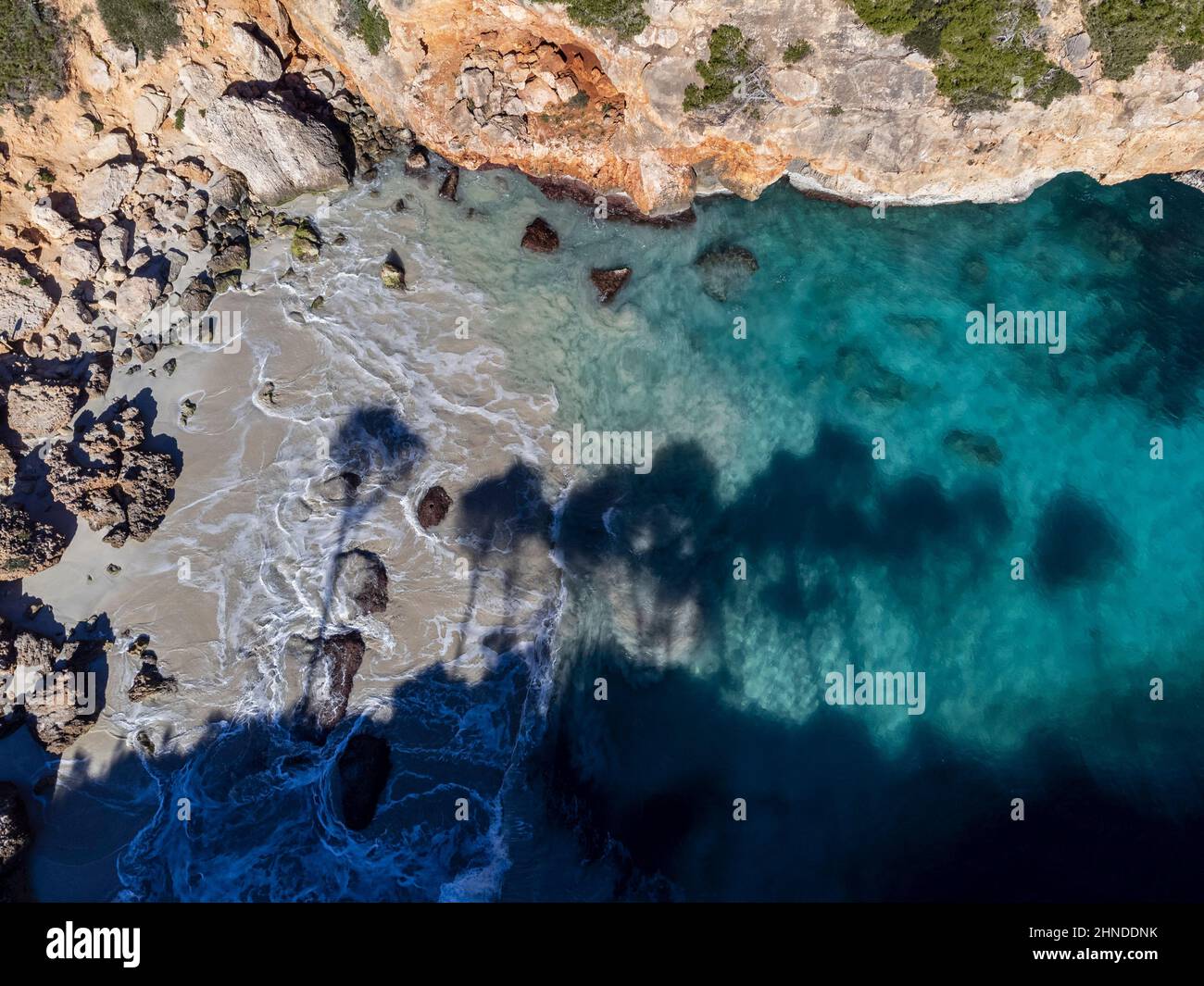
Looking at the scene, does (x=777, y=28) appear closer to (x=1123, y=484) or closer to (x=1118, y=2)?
(x=1118, y=2)

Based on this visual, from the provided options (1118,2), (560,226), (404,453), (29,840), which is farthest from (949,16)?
(29,840)

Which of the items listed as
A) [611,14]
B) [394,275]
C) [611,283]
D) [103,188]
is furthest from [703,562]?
[103,188]

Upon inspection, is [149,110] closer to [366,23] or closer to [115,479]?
[366,23]

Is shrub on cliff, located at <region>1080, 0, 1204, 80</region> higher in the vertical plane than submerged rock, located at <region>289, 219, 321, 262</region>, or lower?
higher

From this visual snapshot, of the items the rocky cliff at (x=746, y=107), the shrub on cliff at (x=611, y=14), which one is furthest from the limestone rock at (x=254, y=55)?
the shrub on cliff at (x=611, y=14)

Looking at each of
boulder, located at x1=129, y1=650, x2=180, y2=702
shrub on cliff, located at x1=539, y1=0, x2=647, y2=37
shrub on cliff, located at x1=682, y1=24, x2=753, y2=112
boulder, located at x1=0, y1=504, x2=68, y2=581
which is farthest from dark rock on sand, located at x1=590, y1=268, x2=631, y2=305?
boulder, located at x1=0, y1=504, x2=68, y2=581

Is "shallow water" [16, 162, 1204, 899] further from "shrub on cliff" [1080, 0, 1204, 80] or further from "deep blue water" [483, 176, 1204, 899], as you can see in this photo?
"shrub on cliff" [1080, 0, 1204, 80]

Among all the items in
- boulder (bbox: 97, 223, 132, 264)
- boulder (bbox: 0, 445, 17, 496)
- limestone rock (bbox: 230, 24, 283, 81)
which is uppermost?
limestone rock (bbox: 230, 24, 283, 81)
